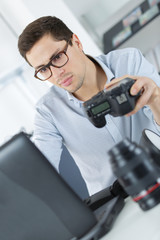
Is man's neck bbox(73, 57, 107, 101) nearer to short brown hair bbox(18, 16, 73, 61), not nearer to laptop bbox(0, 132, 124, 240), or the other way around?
short brown hair bbox(18, 16, 73, 61)

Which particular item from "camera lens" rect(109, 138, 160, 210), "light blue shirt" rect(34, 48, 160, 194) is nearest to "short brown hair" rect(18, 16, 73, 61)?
"light blue shirt" rect(34, 48, 160, 194)

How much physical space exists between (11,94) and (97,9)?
6.83 feet

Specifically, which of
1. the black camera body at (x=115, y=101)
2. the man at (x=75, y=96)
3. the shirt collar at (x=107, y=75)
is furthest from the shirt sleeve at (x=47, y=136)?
the black camera body at (x=115, y=101)

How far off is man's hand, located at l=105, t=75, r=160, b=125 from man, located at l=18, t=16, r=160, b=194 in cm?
23

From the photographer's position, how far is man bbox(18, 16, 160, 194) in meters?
1.36

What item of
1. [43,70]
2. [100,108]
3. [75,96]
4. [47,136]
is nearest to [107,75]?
[75,96]

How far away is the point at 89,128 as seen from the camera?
1.46 meters

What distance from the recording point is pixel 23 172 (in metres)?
0.75

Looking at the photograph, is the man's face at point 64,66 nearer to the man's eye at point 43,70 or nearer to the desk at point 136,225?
the man's eye at point 43,70

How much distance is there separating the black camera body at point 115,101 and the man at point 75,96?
44 centimetres

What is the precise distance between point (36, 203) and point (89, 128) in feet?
2.46

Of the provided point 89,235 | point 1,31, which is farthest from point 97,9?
point 89,235

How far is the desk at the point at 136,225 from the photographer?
0.66 m

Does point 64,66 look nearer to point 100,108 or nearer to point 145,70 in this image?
point 145,70
